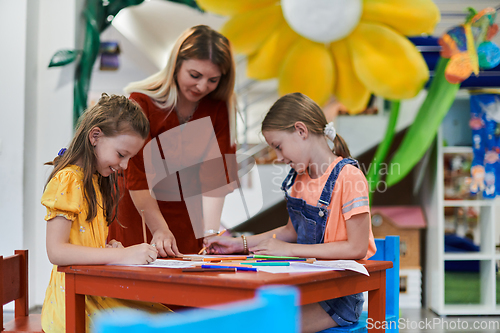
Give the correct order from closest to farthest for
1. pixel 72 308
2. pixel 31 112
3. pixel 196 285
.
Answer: pixel 196 285 < pixel 72 308 < pixel 31 112

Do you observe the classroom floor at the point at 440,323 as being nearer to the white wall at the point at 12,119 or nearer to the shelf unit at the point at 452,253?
the shelf unit at the point at 452,253

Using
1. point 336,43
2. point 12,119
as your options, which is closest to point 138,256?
point 12,119

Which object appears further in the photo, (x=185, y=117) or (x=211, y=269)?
(x=185, y=117)

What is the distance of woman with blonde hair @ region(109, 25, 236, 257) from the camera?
133 cm

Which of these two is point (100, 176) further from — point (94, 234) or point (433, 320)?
point (433, 320)

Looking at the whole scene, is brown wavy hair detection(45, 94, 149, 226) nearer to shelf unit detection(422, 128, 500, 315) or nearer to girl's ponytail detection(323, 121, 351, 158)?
girl's ponytail detection(323, 121, 351, 158)

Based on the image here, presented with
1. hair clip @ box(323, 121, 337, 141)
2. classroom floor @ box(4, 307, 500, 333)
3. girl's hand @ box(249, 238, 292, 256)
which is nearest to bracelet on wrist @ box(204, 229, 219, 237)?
girl's hand @ box(249, 238, 292, 256)

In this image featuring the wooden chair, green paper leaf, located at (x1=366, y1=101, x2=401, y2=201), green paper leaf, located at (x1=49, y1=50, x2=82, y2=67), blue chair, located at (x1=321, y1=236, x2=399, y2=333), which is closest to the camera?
the wooden chair

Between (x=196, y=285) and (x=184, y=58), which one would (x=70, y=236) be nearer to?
(x=196, y=285)

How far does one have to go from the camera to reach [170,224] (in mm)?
1383

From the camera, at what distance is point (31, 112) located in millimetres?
2537

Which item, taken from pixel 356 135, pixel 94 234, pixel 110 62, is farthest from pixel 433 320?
pixel 110 62

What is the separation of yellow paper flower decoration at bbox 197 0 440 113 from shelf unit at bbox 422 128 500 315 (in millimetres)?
469

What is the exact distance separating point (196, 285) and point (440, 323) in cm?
209
